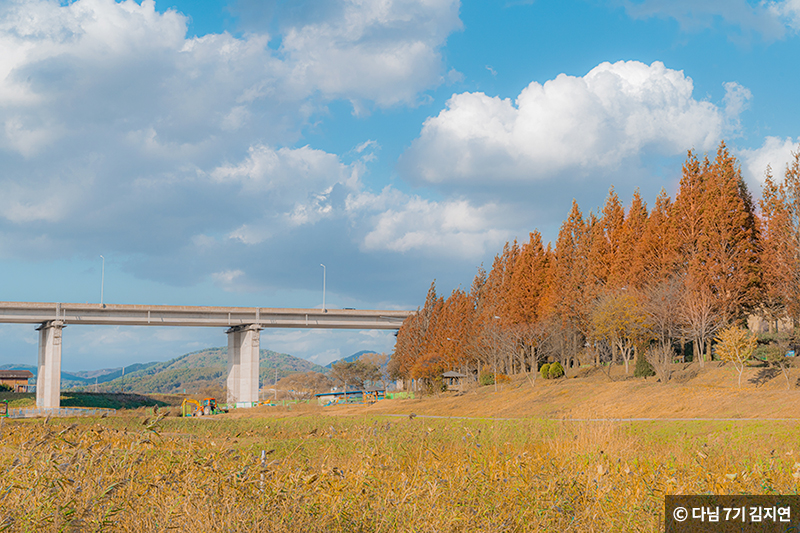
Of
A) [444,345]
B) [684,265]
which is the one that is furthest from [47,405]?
[684,265]

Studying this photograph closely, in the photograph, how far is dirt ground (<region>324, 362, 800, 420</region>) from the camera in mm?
20594

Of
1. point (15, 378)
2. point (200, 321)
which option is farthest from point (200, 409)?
point (15, 378)

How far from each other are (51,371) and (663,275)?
5921cm

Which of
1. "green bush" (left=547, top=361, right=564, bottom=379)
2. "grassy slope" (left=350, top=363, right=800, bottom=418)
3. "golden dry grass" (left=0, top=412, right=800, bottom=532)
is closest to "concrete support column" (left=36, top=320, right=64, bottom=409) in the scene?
"grassy slope" (left=350, top=363, right=800, bottom=418)

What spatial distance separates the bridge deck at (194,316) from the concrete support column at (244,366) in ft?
5.40

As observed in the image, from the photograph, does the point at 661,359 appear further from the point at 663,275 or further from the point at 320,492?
the point at 320,492

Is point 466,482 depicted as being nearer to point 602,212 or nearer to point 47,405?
point 602,212

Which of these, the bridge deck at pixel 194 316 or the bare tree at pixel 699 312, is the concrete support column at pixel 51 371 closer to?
the bridge deck at pixel 194 316

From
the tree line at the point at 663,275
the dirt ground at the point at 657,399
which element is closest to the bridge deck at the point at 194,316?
the tree line at the point at 663,275

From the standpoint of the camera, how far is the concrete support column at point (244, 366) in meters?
69.7

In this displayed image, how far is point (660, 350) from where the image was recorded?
1421 inches

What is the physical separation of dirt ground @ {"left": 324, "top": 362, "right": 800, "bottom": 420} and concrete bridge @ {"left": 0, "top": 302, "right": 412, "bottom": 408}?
3397 centimetres

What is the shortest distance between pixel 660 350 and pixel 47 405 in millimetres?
58049

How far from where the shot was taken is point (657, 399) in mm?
25172
